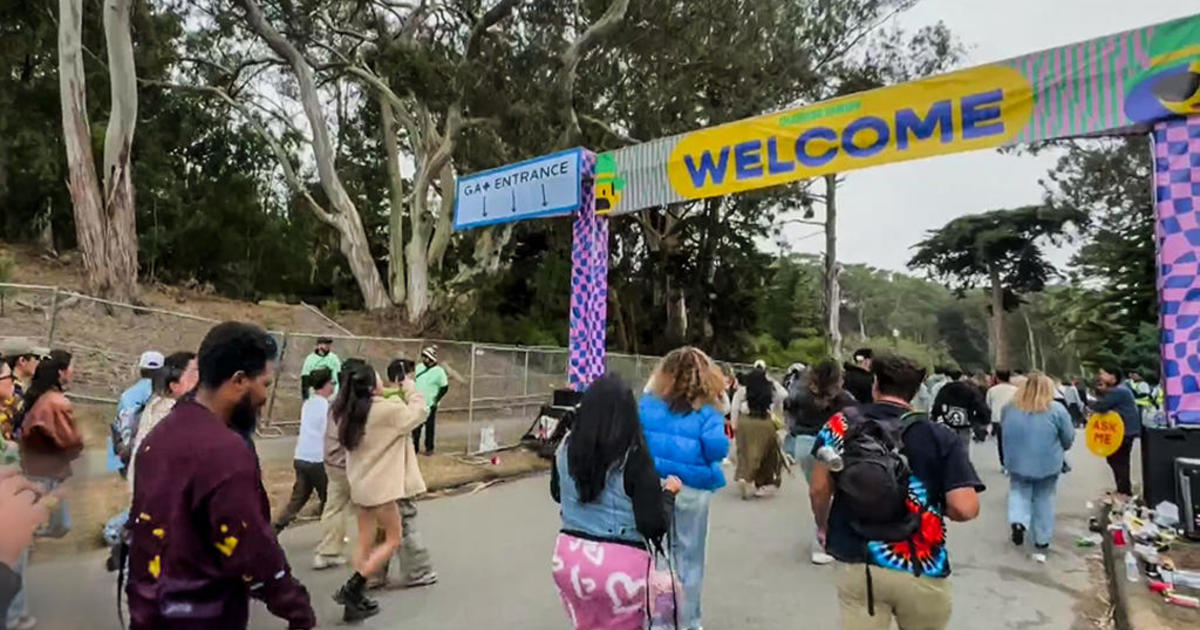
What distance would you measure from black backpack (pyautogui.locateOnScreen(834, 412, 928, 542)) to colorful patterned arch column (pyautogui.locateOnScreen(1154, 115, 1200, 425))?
633 cm

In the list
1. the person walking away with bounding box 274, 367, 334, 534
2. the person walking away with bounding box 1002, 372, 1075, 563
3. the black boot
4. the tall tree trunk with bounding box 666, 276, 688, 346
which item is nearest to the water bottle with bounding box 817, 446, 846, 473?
the black boot

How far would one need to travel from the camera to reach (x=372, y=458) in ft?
17.0

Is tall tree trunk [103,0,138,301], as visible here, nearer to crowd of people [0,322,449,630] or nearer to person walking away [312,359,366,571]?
person walking away [312,359,366,571]

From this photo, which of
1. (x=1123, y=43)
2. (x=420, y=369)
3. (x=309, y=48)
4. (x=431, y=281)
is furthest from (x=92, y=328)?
(x=1123, y=43)

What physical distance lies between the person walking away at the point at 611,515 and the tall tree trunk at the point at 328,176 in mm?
20326

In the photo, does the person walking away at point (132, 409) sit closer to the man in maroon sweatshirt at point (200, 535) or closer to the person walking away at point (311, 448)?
the person walking away at point (311, 448)

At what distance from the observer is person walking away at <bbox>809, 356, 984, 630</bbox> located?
2975 mm

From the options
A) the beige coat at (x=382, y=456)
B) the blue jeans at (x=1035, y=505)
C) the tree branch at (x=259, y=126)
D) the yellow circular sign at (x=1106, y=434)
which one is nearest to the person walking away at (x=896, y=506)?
the beige coat at (x=382, y=456)

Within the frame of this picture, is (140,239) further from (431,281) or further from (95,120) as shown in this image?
(431,281)

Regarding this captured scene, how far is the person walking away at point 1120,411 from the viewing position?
9.02m

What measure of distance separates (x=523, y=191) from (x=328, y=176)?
1131 cm

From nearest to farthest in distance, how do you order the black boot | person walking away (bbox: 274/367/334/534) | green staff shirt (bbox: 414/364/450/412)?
the black boot → person walking away (bbox: 274/367/334/534) → green staff shirt (bbox: 414/364/450/412)

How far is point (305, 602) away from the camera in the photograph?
2.33 m

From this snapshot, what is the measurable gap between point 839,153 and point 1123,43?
3114 mm
